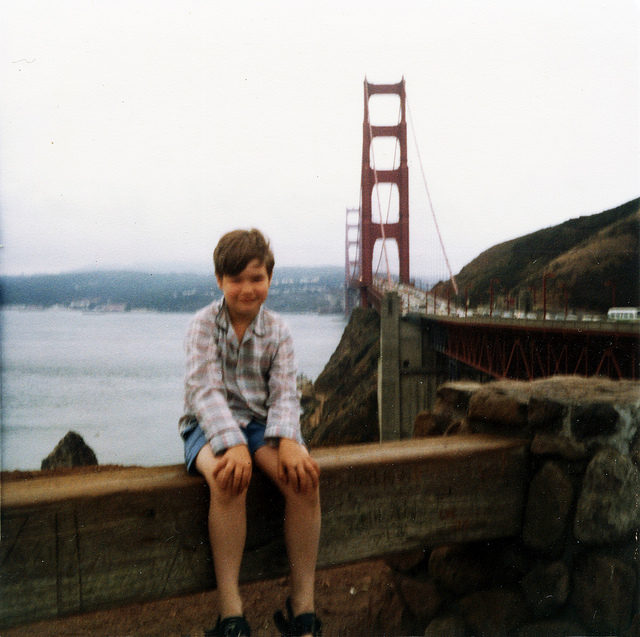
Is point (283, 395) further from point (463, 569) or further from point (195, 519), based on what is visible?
point (463, 569)

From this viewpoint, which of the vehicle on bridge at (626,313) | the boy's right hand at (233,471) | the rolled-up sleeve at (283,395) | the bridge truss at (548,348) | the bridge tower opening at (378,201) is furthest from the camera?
the bridge tower opening at (378,201)

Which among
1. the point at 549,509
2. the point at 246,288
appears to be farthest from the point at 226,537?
the point at 549,509

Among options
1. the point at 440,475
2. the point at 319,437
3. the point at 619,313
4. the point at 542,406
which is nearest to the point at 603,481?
the point at 542,406

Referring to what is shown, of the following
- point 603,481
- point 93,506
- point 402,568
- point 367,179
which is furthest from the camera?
point 367,179

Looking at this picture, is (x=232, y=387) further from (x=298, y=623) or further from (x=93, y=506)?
(x=298, y=623)

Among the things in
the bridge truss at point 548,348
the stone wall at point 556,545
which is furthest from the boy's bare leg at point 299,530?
the bridge truss at point 548,348

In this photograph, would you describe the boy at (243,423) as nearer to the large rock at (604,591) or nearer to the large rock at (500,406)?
the large rock at (500,406)

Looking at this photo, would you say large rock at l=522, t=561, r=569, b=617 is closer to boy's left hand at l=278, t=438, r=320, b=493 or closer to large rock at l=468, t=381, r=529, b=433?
large rock at l=468, t=381, r=529, b=433
